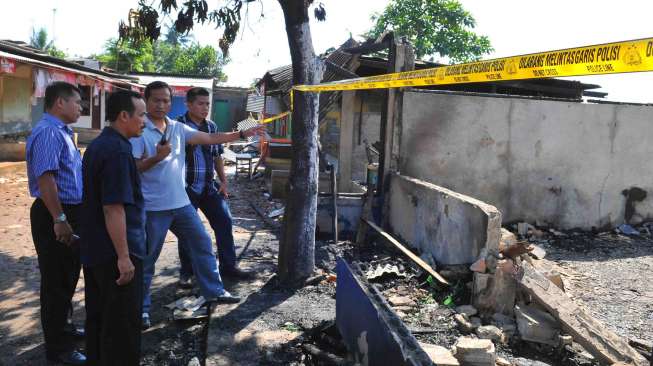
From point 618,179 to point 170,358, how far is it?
7615 mm

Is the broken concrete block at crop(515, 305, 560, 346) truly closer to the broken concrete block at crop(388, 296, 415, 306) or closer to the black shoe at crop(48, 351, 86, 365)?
the broken concrete block at crop(388, 296, 415, 306)

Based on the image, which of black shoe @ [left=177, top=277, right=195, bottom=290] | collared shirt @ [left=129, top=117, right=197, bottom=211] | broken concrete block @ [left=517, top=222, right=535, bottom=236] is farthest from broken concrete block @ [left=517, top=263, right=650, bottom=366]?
broken concrete block @ [left=517, top=222, right=535, bottom=236]

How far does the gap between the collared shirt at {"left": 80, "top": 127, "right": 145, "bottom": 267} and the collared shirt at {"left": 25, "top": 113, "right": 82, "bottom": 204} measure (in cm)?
63

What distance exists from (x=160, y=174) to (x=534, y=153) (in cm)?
611

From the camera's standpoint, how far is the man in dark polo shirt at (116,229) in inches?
107

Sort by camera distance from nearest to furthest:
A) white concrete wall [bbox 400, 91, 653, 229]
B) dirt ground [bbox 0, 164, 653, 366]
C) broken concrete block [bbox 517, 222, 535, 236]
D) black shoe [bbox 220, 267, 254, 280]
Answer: dirt ground [bbox 0, 164, 653, 366]
black shoe [bbox 220, 267, 254, 280]
white concrete wall [bbox 400, 91, 653, 229]
broken concrete block [bbox 517, 222, 535, 236]

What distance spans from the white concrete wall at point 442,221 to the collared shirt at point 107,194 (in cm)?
303

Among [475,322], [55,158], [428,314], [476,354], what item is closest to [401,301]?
[428,314]

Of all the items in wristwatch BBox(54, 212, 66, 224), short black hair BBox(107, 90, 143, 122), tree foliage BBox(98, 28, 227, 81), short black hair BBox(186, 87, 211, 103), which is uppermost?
tree foliage BBox(98, 28, 227, 81)

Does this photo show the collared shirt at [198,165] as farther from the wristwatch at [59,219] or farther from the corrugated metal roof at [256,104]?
the corrugated metal roof at [256,104]

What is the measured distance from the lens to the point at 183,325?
421 cm

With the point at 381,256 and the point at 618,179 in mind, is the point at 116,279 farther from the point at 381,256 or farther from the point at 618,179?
the point at 618,179

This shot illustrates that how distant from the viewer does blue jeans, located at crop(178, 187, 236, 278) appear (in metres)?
5.03

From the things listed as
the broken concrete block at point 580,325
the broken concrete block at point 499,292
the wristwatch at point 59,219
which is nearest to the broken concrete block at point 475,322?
the broken concrete block at point 499,292
